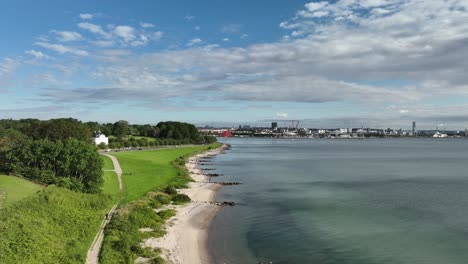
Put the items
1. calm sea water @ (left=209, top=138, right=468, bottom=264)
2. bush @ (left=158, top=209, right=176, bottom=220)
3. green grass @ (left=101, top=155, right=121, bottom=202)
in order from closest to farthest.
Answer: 1. calm sea water @ (left=209, top=138, right=468, bottom=264)
2. bush @ (left=158, top=209, right=176, bottom=220)
3. green grass @ (left=101, top=155, right=121, bottom=202)

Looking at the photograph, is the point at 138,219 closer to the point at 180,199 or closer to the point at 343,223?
the point at 180,199

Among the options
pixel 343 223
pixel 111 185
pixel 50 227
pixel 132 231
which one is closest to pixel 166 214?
pixel 132 231

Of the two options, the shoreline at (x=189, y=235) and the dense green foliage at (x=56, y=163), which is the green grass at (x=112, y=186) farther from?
the shoreline at (x=189, y=235)

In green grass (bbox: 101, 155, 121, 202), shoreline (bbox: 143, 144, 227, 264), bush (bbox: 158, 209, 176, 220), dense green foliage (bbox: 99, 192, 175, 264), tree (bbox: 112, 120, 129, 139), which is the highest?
tree (bbox: 112, 120, 129, 139)

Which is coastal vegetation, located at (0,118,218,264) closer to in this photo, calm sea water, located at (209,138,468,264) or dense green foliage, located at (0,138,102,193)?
dense green foliage, located at (0,138,102,193)

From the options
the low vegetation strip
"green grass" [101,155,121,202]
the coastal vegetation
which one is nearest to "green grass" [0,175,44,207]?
the coastal vegetation
